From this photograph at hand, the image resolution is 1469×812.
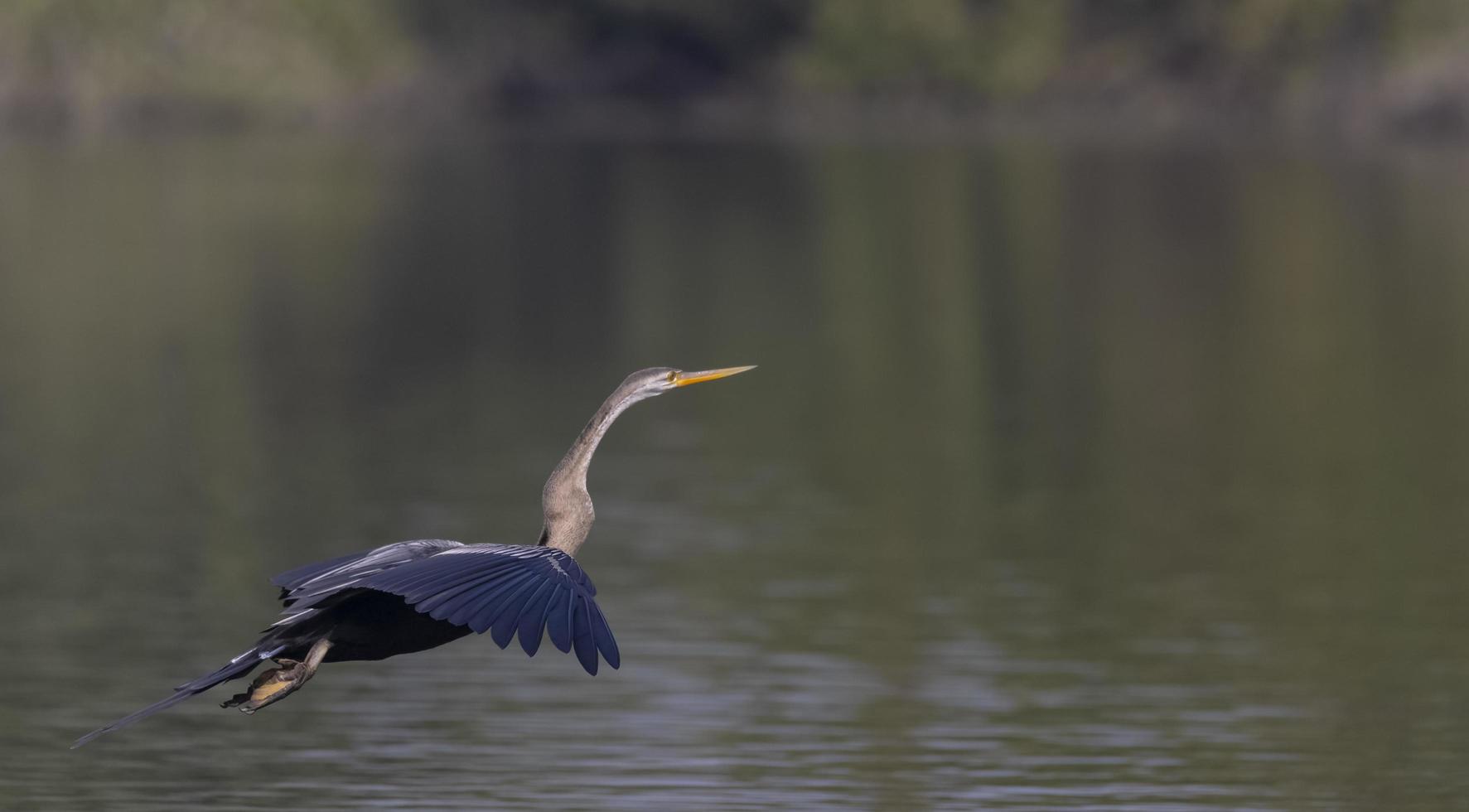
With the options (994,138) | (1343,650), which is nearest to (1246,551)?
(1343,650)

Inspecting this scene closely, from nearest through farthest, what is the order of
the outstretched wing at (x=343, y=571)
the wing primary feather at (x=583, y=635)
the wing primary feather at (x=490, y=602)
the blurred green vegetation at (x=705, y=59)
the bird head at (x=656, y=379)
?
the wing primary feather at (x=583, y=635) < the wing primary feather at (x=490, y=602) < the outstretched wing at (x=343, y=571) < the bird head at (x=656, y=379) < the blurred green vegetation at (x=705, y=59)

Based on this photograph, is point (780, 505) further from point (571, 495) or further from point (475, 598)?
point (475, 598)

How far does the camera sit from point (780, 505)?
61.3 feet

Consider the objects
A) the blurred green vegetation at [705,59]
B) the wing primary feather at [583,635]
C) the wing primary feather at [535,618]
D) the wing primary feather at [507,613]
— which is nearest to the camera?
the wing primary feather at [583,635]

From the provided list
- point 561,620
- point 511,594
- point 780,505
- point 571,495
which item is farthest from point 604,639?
point 780,505

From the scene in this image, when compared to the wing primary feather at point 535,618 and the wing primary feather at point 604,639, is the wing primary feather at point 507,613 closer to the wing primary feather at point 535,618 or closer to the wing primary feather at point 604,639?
the wing primary feather at point 535,618

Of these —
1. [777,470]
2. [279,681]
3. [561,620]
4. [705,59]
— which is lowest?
[279,681]

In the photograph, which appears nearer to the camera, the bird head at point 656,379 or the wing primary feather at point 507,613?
the wing primary feather at point 507,613

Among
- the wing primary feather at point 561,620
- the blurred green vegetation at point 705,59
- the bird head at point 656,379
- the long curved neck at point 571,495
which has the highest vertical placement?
the blurred green vegetation at point 705,59

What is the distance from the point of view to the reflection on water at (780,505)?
11.6 m

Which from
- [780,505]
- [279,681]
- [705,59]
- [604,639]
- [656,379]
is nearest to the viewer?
[604,639]

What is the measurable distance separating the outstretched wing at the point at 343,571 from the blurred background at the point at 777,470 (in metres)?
2.46

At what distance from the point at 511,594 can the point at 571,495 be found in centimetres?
102

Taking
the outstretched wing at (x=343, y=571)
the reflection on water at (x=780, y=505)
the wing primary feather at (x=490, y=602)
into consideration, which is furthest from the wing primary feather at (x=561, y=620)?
the reflection on water at (x=780, y=505)
